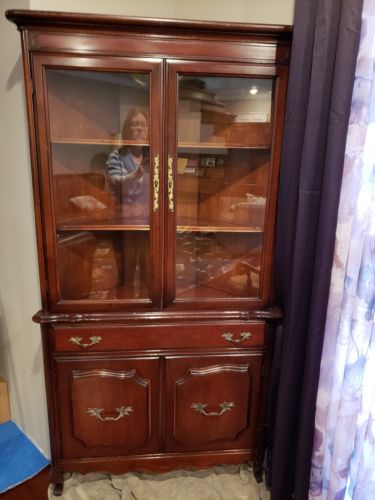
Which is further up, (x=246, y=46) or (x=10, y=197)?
(x=246, y=46)

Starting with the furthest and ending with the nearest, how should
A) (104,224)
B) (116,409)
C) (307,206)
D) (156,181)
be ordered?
(116,409) < (104,224) < (156,181) < (307,206)

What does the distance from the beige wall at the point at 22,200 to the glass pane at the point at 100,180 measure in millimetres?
280

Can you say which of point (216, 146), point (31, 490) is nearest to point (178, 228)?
point (216, 146)

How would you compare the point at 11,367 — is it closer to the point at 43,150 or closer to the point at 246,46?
the point at 43,150

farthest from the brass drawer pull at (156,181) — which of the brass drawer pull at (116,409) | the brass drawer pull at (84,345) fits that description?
the brass drawer pull at (116,409)

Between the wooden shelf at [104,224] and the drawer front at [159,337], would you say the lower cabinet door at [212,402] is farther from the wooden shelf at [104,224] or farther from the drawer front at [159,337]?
the wooden shelf at [104,224]

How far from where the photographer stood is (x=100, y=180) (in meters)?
1.53

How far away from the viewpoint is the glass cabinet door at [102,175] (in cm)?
134

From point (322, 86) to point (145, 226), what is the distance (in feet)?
2.62

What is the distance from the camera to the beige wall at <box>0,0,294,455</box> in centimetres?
155

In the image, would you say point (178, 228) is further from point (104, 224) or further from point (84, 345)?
point (84, 345)

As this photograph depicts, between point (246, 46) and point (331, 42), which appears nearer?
point (331, 42)

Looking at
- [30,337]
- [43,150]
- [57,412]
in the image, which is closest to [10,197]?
[43,150]

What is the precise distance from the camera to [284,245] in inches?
57.7
